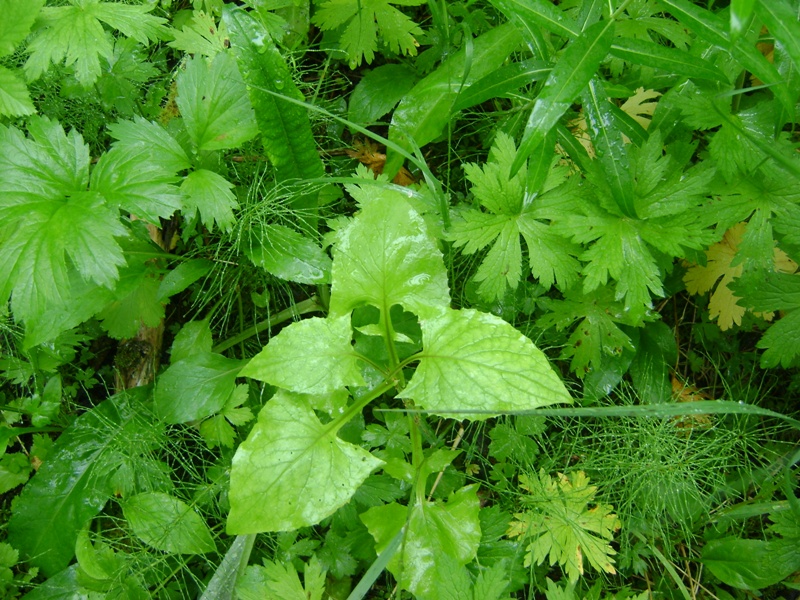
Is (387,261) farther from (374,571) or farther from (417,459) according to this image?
(374,571)

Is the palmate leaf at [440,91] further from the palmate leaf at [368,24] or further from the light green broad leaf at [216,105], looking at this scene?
→ the light green broad leaf at [216,105]

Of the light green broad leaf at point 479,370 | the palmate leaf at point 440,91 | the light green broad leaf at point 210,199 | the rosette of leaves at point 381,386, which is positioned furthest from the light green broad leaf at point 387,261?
the palmate leaf at point 440,91

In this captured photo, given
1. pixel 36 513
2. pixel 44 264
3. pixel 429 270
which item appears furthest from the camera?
pixel 36 513

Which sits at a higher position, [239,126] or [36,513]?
[239,126]

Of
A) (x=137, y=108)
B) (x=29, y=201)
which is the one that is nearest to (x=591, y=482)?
(x=29, y=201)

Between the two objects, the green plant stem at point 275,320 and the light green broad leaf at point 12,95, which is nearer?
the light green broad leaf at point 12,95

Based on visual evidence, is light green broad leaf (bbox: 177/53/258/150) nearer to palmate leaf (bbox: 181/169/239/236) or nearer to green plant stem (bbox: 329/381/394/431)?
palmate leaf (bbox: 181/169/239/236)

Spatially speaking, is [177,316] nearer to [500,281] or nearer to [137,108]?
[137,108]
